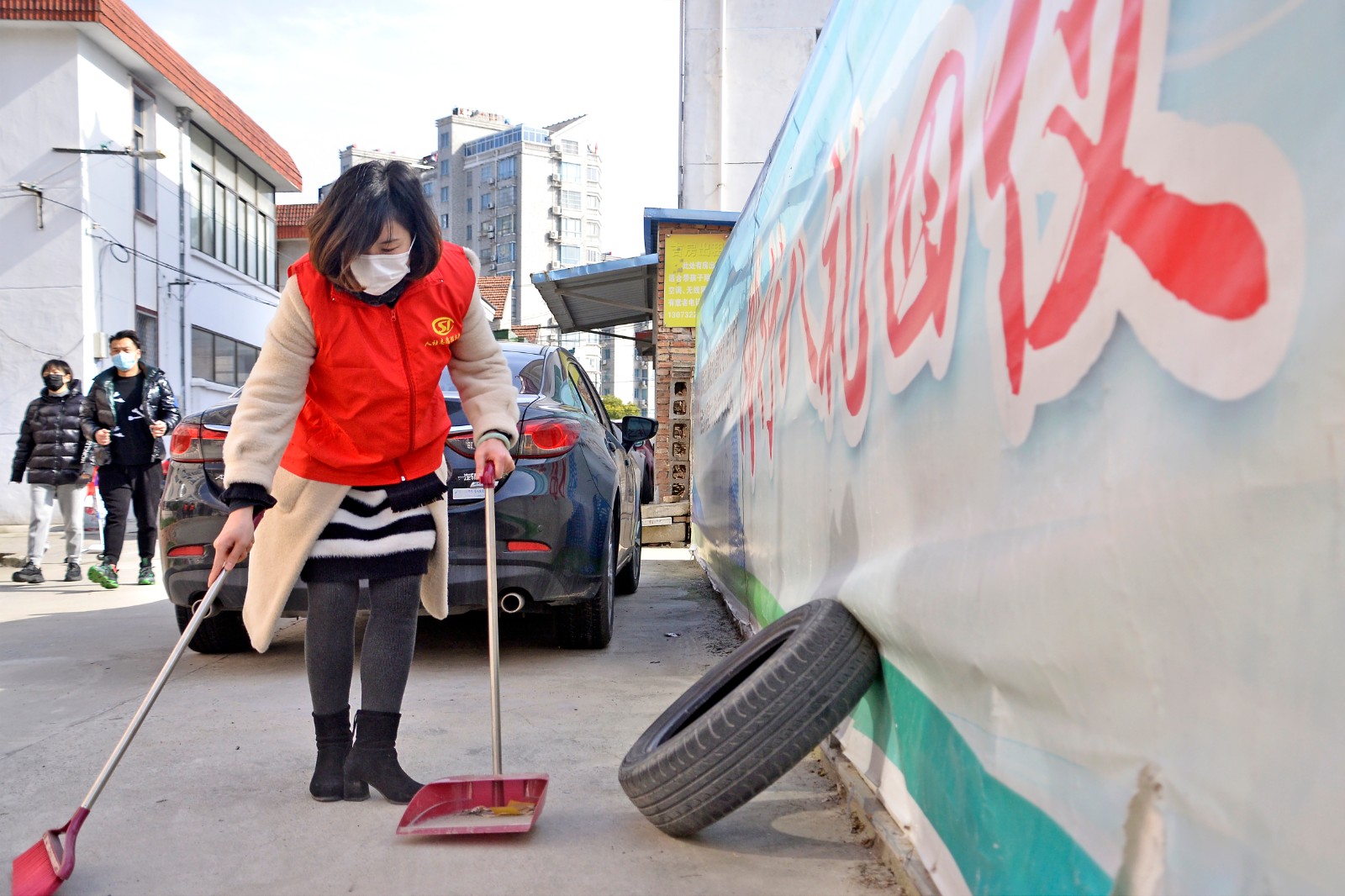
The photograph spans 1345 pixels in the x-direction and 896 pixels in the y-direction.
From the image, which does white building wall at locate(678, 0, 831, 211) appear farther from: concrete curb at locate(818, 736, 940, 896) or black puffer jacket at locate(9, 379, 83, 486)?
concrete curb at locate(818, 736, 940, 896)

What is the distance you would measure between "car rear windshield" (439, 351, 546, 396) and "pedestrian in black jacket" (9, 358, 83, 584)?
4.78 meters

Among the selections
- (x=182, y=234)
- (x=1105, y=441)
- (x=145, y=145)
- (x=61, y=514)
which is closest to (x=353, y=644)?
(x=1105, y=441)

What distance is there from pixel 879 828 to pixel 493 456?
145cm

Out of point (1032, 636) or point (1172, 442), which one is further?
point (1032, 636)

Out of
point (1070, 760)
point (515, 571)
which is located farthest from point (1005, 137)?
point (515, 571)

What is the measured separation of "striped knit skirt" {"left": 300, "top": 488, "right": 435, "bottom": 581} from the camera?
3100mm

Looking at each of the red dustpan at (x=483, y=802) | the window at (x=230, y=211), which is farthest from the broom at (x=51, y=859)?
the window at (x=230, y=211)

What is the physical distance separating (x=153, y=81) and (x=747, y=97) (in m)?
10.9

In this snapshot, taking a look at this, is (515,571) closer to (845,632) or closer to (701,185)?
(845,632)

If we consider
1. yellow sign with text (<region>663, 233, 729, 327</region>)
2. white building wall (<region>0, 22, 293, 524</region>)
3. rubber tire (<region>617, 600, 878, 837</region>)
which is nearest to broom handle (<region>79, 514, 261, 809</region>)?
rubber tire (<region>617, 600, 878, 837</region>)

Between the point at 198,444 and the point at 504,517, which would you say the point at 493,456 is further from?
the point at 198,444

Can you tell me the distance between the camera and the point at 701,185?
23.1 m

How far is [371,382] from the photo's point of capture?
9.89ft

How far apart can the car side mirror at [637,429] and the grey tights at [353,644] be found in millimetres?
3704
